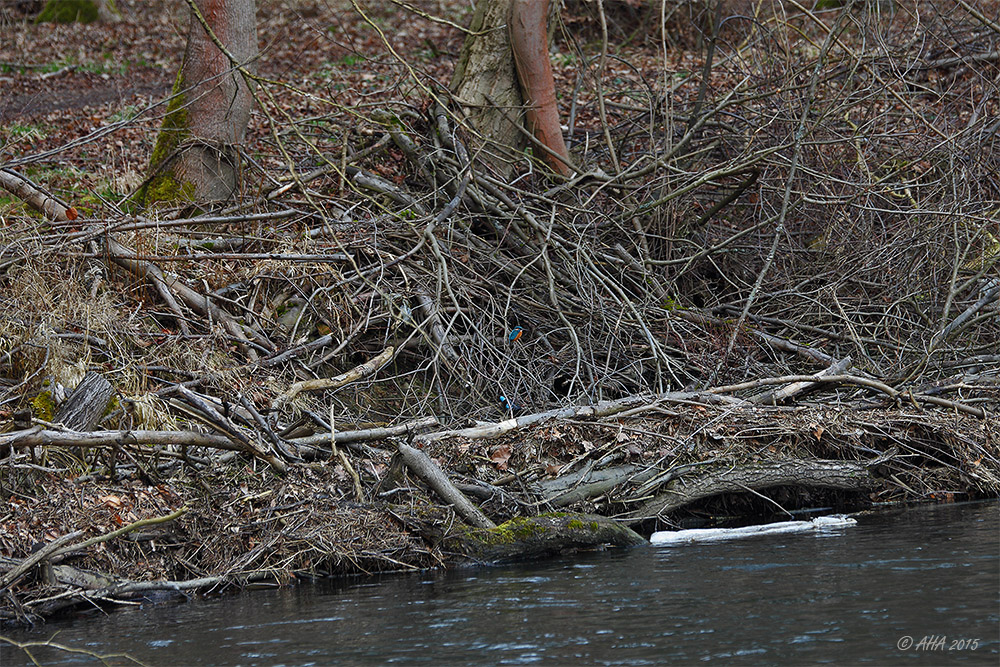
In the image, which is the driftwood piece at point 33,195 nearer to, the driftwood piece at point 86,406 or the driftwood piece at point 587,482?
the driftwood piece at point 86,406

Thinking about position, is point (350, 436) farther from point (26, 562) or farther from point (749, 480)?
point (749, 480)

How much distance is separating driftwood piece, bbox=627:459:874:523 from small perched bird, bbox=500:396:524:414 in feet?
5.94

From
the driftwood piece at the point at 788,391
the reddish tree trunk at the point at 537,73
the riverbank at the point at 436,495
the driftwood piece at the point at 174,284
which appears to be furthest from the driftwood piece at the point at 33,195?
the driftwood piece at the point at 788,391

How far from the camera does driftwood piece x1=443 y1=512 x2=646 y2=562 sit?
725 cm

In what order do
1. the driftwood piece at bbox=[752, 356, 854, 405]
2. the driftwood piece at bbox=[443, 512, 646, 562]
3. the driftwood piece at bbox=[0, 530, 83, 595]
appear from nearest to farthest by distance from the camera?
the driftwood piece at bbox=[0, 530, 83, 595] < the driftwood piece at bbox=[443, 512, 646, 562] < the driftwood piece at bbox=[752, 356, 854, 405]

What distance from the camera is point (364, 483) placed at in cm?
759

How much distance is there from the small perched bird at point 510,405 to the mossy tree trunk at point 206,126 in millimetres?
4002

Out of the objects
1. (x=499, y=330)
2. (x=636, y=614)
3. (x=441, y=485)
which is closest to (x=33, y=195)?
(x=499, y=330)

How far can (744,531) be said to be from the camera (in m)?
7.66

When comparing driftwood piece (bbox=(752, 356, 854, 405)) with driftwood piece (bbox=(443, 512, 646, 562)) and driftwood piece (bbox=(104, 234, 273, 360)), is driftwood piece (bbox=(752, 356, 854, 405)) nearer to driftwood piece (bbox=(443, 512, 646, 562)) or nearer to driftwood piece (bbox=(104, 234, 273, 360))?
driftwood piece (bbox=(443, 512, 646, 562))

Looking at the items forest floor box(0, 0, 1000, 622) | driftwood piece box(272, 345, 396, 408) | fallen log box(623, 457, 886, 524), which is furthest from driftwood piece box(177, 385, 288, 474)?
fallen log box(623, 457, 886, 524)

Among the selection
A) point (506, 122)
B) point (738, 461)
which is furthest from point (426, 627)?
point (506, 122)

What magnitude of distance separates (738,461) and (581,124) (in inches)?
296

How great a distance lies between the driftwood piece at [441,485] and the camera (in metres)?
7.36
